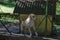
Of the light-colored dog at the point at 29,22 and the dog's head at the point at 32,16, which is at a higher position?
the dog's head at the point at 32,16

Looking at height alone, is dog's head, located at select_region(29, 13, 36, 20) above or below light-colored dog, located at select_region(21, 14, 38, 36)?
above

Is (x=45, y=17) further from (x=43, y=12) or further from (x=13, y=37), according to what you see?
(x=13, y=37)

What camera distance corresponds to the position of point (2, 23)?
22.9 ft

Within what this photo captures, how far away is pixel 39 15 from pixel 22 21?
52 cm

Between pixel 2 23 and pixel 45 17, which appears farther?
pixel 2 23

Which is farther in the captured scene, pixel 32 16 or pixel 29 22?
pixel 29 22

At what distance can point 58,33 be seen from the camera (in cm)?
702

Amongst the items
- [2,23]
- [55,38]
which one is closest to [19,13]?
[2,23]

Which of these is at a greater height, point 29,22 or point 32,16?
point 32,16

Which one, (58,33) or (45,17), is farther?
(58,33)

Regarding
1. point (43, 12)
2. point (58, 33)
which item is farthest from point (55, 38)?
point (43, 12)

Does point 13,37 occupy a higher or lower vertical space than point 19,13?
lower

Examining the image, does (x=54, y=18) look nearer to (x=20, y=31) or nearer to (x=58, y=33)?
(x=58, y=33)

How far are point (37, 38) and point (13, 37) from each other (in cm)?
70
